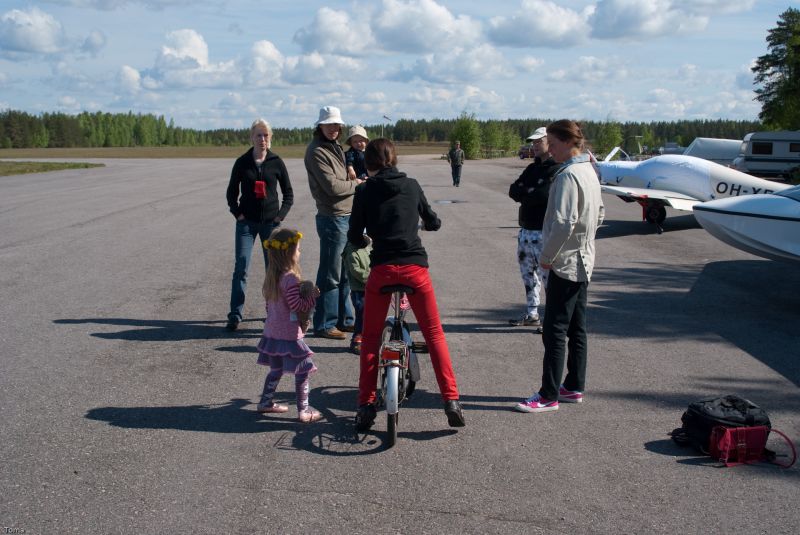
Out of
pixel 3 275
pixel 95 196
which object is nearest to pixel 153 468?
pixel 3 275

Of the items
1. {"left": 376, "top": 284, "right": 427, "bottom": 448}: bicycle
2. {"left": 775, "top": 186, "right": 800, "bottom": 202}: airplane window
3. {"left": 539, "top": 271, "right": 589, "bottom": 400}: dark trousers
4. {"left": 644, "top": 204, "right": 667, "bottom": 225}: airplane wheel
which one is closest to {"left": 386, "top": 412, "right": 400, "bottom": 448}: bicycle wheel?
{"left": 376, "top": 284, "right": 427, "bottom": 448}: bicycle

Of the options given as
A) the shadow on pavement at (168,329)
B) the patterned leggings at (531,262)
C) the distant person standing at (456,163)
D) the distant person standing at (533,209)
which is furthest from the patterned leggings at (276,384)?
the distant person standing at (456,163)

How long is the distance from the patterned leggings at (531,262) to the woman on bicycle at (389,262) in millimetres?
2605

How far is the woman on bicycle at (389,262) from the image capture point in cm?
462

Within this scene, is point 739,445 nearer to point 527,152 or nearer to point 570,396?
point 570,396

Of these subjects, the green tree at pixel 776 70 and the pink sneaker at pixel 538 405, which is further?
the green tree at pixel 776 70

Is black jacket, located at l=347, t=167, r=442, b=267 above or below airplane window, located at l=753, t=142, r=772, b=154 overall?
below

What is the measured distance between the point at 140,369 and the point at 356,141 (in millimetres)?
2971

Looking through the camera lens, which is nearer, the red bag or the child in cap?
the red bag

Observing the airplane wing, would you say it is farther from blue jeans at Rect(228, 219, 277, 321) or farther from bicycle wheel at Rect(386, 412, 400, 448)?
bicycle wheel at Rect(386, 412, 400, 448)

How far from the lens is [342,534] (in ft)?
11.4

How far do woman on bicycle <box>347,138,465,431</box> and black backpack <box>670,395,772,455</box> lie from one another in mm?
1409

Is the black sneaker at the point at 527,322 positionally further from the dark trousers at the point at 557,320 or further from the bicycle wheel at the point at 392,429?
the bicycle wheel at the point at 392,429

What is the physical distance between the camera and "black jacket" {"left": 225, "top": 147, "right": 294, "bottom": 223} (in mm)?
7254
